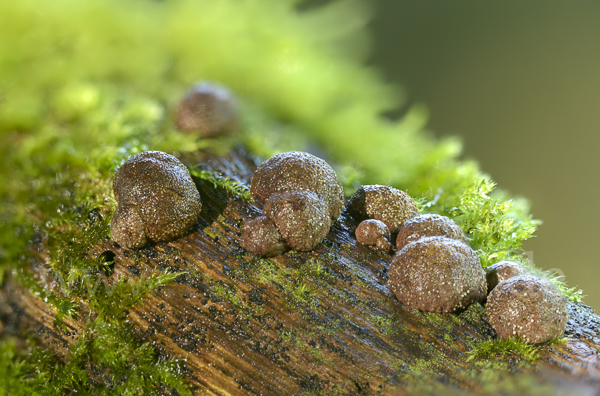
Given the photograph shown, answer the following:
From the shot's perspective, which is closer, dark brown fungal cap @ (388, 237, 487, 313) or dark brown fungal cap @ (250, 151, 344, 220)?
dark brown fungal cap @ (388, 237, 487, 313)

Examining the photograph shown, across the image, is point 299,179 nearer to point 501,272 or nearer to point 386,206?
point 386,206

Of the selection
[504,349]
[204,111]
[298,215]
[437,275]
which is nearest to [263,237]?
[298,215]

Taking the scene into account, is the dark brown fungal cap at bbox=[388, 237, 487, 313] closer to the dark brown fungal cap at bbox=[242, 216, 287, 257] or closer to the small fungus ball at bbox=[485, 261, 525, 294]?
the small fungus ball at bbox=[485, 261, 525, 294]

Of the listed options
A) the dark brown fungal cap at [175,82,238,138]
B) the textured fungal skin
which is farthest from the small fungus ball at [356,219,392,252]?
the dark brown fungal cap at [175,82,238,138]

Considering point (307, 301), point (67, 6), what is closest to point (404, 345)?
point (307, 301)

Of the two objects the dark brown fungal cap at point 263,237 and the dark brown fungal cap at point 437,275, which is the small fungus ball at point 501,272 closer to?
the dark brown fungal cap at point 437,275

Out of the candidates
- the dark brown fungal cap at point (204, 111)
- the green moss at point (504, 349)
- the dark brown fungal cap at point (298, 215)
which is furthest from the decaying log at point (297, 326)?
the dark brown fungal cap at point (204, 111)

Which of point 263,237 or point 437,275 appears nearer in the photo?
point 437,275
